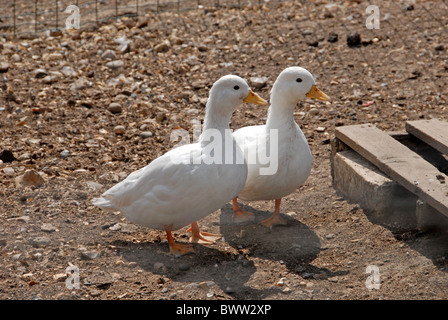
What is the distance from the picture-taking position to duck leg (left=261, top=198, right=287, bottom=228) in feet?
18.0

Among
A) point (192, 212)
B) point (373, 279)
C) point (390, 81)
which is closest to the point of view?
point (373, 279)

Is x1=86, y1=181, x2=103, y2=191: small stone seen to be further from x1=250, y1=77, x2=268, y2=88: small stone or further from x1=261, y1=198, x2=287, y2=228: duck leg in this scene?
x1=250, y1=77, x2=268, y2=88: small stone

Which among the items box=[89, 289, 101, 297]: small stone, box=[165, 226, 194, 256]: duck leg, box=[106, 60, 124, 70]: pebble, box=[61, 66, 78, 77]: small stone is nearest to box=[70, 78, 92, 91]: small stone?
box=[61, 66, 78, 77]: small stone

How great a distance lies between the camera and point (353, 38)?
26.6 feet

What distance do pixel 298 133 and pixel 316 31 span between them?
3.39m

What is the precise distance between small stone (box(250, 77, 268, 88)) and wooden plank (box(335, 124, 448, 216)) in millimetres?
1856

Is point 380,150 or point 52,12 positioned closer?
point 380,150

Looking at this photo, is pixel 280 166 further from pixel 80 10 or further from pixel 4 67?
pixel 80 10

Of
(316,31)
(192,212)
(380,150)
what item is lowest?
(192,212)

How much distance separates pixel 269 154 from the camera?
5.34 meters

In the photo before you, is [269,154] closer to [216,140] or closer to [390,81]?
[216,140]

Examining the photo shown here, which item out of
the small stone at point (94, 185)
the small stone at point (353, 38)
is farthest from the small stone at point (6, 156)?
the small stone at point (353, 38)

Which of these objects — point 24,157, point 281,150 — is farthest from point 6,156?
point 281,150

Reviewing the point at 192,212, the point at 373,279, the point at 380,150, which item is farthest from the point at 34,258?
the point at 380,150
